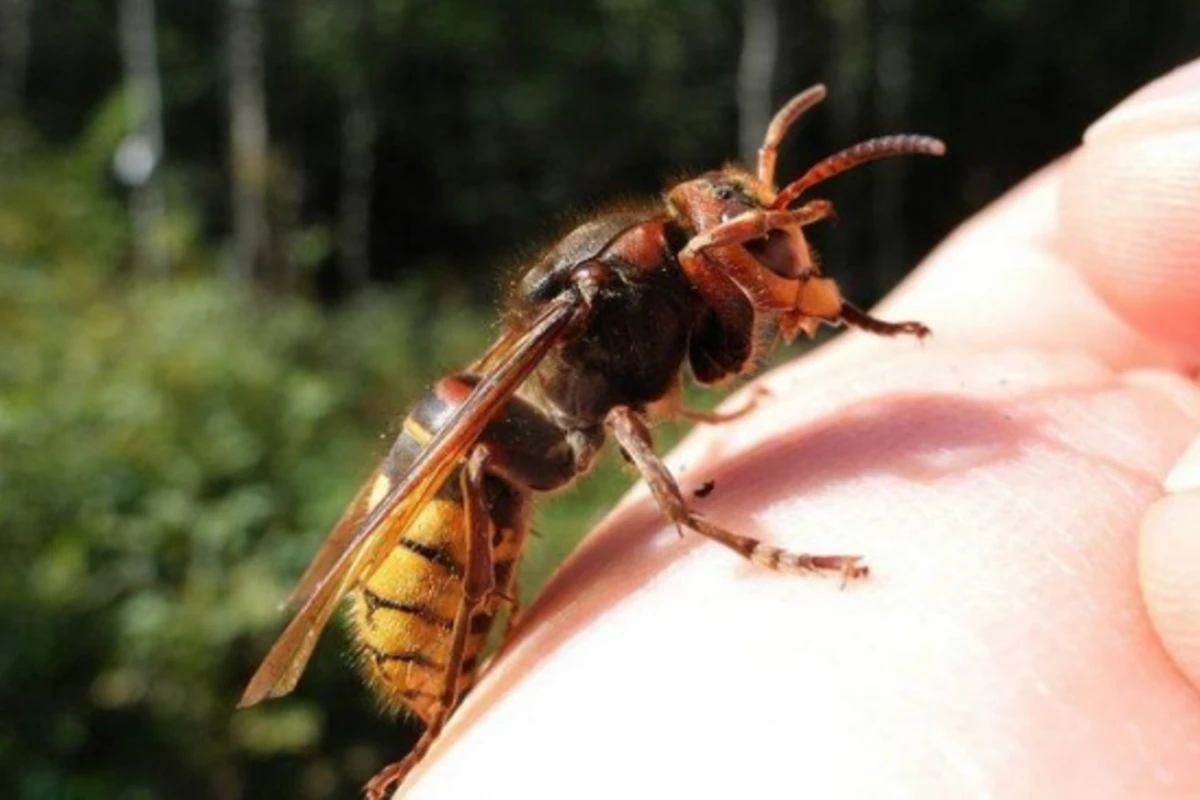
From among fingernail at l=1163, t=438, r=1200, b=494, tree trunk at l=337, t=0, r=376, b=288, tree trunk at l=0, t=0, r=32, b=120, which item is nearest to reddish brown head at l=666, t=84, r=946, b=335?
fingernail at l=1163, t=438, r=1200, b=494

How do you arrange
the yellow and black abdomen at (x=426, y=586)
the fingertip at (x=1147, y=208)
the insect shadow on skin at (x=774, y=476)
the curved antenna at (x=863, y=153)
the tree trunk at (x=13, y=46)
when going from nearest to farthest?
the insect shadow on skin at (x=774, y=476) < the curved antenna at (x=863, y=153) < the yellow and black abdomen at (x=426, y=586) < the fingertip at (x=1147, y=208) < the tree trunk at (x=13, y=46)

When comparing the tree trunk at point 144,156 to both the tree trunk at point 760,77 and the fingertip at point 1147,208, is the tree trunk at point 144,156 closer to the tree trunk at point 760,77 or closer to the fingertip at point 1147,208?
the tree trunk at point 760,77

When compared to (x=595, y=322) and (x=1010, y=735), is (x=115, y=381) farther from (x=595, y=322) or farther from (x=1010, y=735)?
(x=1010, y=735)

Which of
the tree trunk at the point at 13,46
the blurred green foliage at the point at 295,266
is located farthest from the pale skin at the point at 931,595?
the tree trunk at the point at 13,46

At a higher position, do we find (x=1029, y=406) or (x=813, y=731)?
(x=813, y=731)

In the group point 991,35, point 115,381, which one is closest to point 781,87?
point 991,35

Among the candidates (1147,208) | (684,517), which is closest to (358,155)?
(1147,208)
